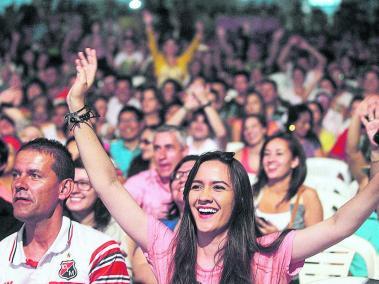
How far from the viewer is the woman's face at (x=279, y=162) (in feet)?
23.5

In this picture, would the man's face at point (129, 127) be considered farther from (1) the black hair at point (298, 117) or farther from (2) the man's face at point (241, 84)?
(2) the man's face at point (241, 84)

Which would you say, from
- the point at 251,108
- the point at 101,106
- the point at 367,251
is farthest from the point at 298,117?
the point at 367,251

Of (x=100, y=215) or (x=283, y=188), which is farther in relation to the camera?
(x=283, y=188)

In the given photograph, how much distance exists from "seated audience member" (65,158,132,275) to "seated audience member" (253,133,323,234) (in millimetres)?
1253

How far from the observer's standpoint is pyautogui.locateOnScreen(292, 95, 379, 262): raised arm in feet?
13.1

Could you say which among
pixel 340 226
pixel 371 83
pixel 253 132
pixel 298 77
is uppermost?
pixel 298 77

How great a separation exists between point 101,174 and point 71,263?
473mm

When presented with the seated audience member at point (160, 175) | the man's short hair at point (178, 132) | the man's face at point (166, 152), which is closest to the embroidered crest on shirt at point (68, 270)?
the seated audience member at point (160, 175)

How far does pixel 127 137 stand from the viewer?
1002 cm

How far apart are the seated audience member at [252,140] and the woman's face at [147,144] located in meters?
0.90

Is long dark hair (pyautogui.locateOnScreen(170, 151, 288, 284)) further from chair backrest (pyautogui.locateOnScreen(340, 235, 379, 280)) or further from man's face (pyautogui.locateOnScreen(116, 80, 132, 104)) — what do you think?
man's face (pyautogui.locateOnScreen(116, 80, 132, 104))

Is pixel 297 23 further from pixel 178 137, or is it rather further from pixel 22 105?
pixel 178 137

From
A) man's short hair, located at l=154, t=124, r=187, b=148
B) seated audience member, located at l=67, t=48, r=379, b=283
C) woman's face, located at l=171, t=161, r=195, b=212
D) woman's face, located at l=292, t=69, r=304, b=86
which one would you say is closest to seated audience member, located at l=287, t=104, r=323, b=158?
man's short hair, located at l=154, t=124, r=187, b=148

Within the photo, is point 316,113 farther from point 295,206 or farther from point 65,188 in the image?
point 65,188
